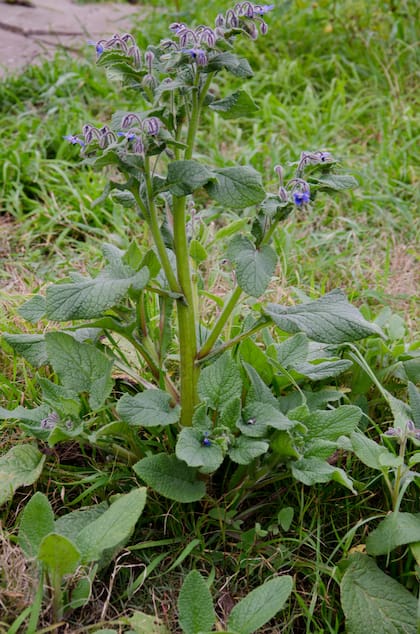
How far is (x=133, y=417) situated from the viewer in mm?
A: 1395

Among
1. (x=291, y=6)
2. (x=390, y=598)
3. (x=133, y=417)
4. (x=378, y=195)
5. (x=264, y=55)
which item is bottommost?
(x=390, y=598)

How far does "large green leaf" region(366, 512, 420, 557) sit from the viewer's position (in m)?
1.37

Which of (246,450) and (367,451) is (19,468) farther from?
(367,451)

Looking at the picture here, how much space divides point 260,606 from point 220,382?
45cm

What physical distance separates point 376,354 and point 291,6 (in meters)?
3.01

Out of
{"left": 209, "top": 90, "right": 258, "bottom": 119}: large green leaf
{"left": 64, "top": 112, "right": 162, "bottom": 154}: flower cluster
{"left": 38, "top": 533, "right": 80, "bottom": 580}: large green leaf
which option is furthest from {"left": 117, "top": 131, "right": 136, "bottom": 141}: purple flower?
{"left": 38, "top": 533, "right": 80, "bottom": 580}: large green leaf

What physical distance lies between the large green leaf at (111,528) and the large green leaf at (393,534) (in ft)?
1.59

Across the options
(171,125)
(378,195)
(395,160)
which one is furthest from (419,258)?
(171,125)

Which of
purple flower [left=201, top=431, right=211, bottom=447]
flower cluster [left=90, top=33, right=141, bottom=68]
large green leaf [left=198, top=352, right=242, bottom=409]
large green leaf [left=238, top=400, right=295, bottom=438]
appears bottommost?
purple flower [left=201, top=431, right=211, bottom=447]

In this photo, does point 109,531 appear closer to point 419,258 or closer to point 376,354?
point 376,354

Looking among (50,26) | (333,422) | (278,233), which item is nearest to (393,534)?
(333,422)

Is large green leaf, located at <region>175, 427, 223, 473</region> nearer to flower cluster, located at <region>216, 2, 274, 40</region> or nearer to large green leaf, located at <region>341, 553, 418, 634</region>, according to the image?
large green leaf, located at <region>341, 553, 418, 634</region>

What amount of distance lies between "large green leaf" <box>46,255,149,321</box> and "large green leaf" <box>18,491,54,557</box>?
0.35 metres

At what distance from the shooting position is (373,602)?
53.4 inches
